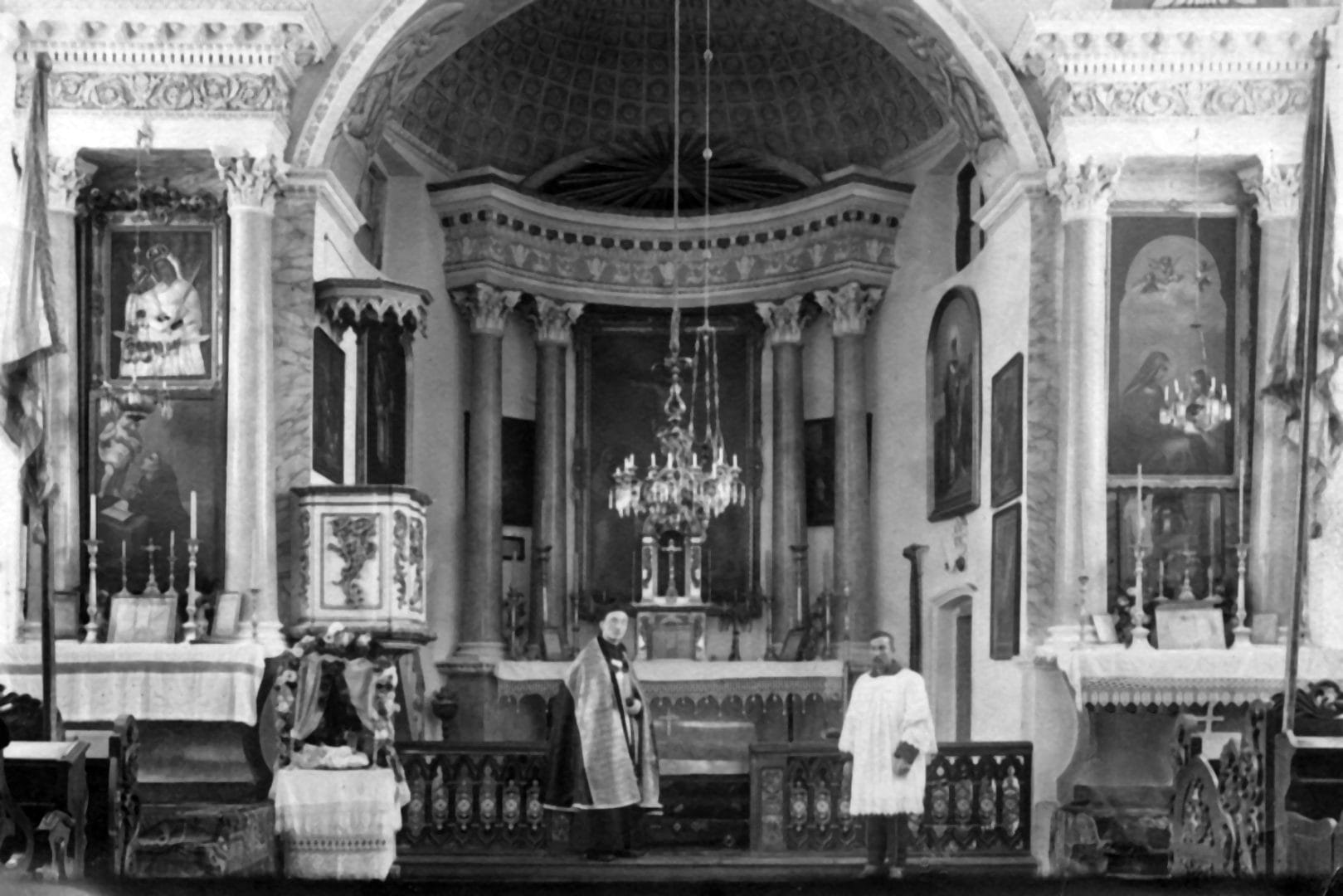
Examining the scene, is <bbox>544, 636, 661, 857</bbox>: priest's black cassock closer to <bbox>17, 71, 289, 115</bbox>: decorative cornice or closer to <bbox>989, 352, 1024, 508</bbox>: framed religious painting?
<bbox>989, 352, 1024, 508</bbox>: framed religious painting

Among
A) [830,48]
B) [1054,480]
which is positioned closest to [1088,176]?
[1054,480]

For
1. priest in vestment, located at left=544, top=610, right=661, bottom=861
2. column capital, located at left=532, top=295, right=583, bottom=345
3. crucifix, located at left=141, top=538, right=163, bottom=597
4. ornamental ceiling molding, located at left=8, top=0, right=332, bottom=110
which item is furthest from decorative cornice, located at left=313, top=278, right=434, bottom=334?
column capital, located at left=532, top=295, right=583, bottom=345

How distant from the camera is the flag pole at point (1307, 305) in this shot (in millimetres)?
10320

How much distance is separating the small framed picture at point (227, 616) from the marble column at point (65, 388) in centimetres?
101

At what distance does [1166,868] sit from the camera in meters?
12.1

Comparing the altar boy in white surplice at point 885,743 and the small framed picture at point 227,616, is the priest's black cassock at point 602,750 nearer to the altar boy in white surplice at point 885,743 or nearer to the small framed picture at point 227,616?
the altar boy in white surplice at point 885,743

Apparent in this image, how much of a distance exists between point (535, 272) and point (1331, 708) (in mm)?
10953

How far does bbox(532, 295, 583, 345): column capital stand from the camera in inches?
772

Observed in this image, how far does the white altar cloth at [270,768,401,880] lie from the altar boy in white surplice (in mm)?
2656

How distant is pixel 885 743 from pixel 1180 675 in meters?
2.77

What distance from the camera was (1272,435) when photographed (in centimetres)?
1398

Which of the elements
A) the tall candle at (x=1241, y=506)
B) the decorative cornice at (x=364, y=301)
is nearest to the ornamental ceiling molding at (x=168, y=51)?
the decorative cornice at (x=364, y=301)

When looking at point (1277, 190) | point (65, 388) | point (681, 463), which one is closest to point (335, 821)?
point (65, 388)

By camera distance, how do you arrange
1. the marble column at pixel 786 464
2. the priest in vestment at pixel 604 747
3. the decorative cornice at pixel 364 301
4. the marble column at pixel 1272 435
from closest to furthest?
the priest in vestment at pixel 604 747, the marble column at pixel 1272 435, the decorative cornice at pixel 364 301, the marble column at pixel 786 464
